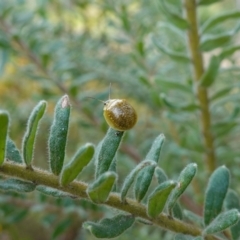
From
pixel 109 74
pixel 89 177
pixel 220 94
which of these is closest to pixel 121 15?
pixel 109 74

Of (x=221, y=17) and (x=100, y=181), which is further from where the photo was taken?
(x=221, y=17)

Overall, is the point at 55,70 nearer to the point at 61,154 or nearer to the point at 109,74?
the point at 109,74

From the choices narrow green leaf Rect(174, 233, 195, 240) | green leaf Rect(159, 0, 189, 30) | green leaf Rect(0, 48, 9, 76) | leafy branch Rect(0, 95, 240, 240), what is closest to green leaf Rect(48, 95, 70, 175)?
leafy branch Rect(0, 95, 240, 240)

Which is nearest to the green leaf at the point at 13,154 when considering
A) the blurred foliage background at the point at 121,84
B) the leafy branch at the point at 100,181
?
the leafy branch at the point at 100,181

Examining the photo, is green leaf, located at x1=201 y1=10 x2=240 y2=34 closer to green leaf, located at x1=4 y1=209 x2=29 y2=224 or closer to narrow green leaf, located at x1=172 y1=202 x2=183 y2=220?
narrow green leaf, located at x1=172 y1=202 x2=183 y2=220

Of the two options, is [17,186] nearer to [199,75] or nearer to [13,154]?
[13,154]

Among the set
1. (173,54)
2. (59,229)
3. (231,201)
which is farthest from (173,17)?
(59,229)
